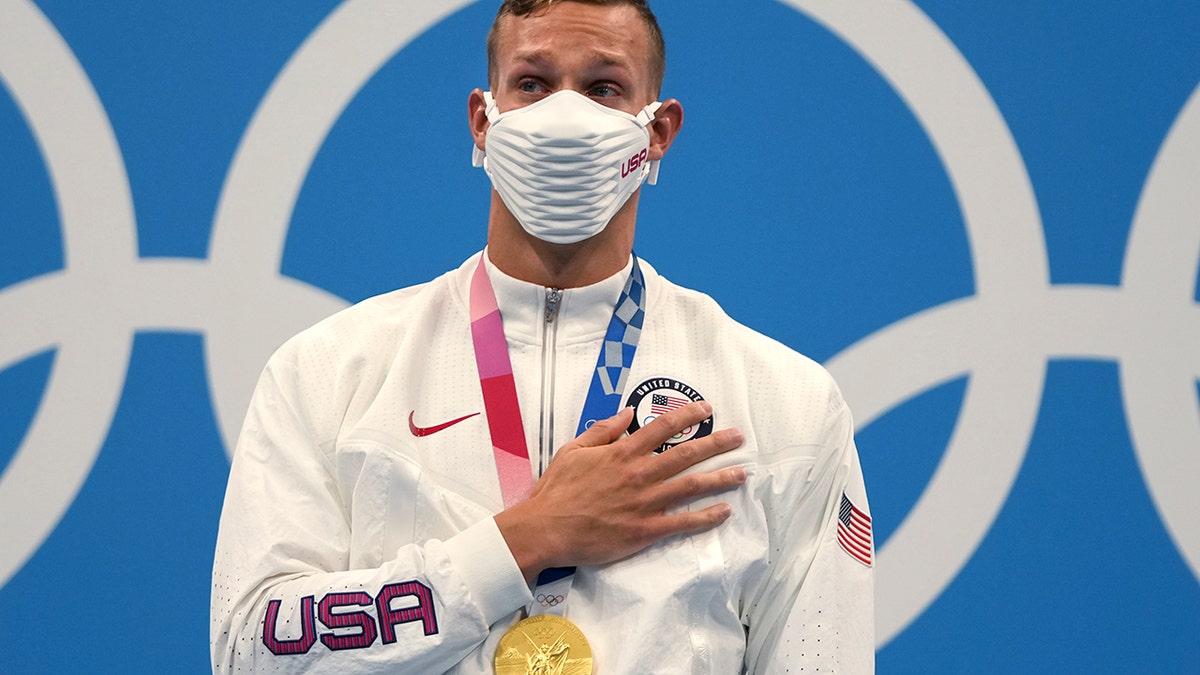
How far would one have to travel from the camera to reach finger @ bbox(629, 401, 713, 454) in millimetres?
2014

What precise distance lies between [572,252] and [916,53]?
1.61 m

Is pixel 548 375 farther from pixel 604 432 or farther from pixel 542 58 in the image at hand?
pixel 542 58

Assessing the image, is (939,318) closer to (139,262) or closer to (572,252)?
(572,252)

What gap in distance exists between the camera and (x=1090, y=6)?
346cm

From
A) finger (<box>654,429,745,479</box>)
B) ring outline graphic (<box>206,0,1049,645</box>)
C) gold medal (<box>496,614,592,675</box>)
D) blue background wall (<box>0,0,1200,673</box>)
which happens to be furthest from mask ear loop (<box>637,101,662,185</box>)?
ring outline graphic (<box>206,0,1049,645</box>)

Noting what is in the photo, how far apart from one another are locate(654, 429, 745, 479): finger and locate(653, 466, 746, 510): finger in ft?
0.06

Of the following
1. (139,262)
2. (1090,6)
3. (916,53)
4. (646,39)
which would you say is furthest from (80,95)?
(1090,6)

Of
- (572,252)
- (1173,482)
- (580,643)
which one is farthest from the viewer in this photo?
(1173,482)

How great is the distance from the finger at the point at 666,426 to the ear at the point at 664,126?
50 cm

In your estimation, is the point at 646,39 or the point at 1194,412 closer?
the point at 646,39

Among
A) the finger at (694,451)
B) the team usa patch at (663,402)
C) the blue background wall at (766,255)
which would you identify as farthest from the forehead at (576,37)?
the blue background wall at (766,255)

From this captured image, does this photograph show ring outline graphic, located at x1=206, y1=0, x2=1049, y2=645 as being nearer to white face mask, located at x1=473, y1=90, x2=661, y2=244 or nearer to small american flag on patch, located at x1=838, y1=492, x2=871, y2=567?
small american flag on patch, located at x1=838, y1=492, x2=871, y2=567

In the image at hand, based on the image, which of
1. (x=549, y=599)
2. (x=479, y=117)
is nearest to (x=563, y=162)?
(x=479, y=117)

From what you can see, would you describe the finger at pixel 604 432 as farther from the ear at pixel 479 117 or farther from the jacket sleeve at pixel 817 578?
the ear at pixel 479 117
